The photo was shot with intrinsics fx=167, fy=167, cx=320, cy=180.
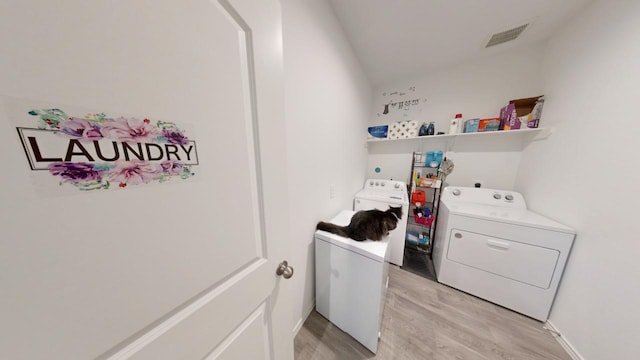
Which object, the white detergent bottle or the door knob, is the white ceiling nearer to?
the white detergent bottle

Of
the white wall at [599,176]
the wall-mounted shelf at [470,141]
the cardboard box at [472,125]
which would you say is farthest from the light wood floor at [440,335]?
the cardboard box at [472,125]

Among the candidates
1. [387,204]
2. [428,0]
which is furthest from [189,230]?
[428,0]

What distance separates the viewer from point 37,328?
0.25 meters

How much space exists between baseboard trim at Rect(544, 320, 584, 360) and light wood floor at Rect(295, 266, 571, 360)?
26 mm

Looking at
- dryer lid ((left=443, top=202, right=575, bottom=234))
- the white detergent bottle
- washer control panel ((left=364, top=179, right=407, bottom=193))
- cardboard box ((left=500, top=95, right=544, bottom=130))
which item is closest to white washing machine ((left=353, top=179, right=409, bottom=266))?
washer control panel ((left=364, top=179, right=407, bottom=193))

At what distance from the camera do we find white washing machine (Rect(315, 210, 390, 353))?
3.58 ft

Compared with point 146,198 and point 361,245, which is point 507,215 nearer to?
point 361,245

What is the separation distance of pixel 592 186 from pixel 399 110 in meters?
1.75

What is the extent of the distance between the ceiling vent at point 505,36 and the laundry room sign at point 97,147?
2650 mm

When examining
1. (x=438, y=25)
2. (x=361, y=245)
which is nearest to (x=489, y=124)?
(x=438, y=25)

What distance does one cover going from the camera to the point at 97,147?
30 cm

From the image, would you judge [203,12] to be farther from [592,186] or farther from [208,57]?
[592,186]

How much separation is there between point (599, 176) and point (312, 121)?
1968 millimetres

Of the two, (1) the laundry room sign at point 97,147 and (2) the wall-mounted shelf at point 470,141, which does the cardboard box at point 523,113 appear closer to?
(2) the wall-mounted shelf at point 470,141
